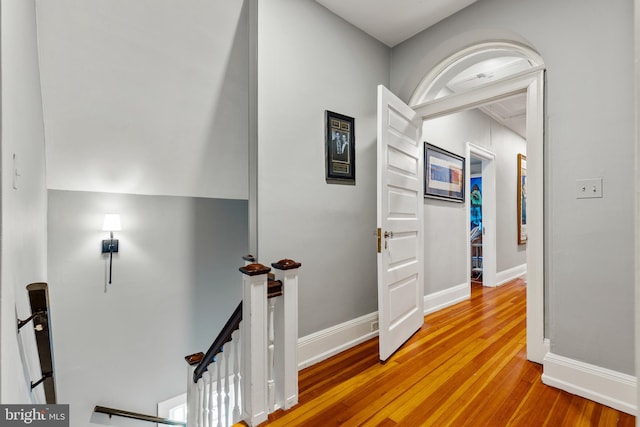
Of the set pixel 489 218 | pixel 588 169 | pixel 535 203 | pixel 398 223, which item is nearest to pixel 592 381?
pixel 535 203

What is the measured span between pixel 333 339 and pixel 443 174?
2.32m

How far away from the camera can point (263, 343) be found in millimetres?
1561

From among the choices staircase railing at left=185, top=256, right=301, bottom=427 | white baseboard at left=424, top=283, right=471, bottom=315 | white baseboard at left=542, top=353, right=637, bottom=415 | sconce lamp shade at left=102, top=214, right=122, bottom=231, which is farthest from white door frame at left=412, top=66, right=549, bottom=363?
sconce lamp shade at left=102, top=214, right=122, bottom=231

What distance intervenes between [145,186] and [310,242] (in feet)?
5.11

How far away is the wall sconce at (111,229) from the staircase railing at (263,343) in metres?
1.60

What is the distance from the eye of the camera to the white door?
7.32 ft

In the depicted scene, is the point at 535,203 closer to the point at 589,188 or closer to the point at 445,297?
the point at 589,188

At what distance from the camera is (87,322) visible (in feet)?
8.90

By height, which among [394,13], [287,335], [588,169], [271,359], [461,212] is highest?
[394,13]

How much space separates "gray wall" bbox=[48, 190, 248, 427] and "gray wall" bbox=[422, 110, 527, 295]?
7.13 ft

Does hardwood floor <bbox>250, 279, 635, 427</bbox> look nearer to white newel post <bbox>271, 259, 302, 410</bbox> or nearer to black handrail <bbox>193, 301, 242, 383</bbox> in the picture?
white newel post <bbox>271, 259, 302, 410</bbox>

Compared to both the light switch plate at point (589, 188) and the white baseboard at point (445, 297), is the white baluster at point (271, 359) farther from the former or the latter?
the white baseboard at point (445, 297)

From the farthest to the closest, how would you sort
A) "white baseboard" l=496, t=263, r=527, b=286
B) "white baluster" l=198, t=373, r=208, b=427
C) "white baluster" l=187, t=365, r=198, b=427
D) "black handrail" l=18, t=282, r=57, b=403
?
"white baseboard" l=496, t=263, r=527, b=286 < "white baluster" l=187, t=365, r=198, b=427 < "white baluster" l=198, t=373, r=208, b=427 < "black handrail" l=18, t=282, r=57, b=403

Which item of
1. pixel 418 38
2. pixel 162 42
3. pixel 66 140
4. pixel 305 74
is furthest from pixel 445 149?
pixel 66 140
